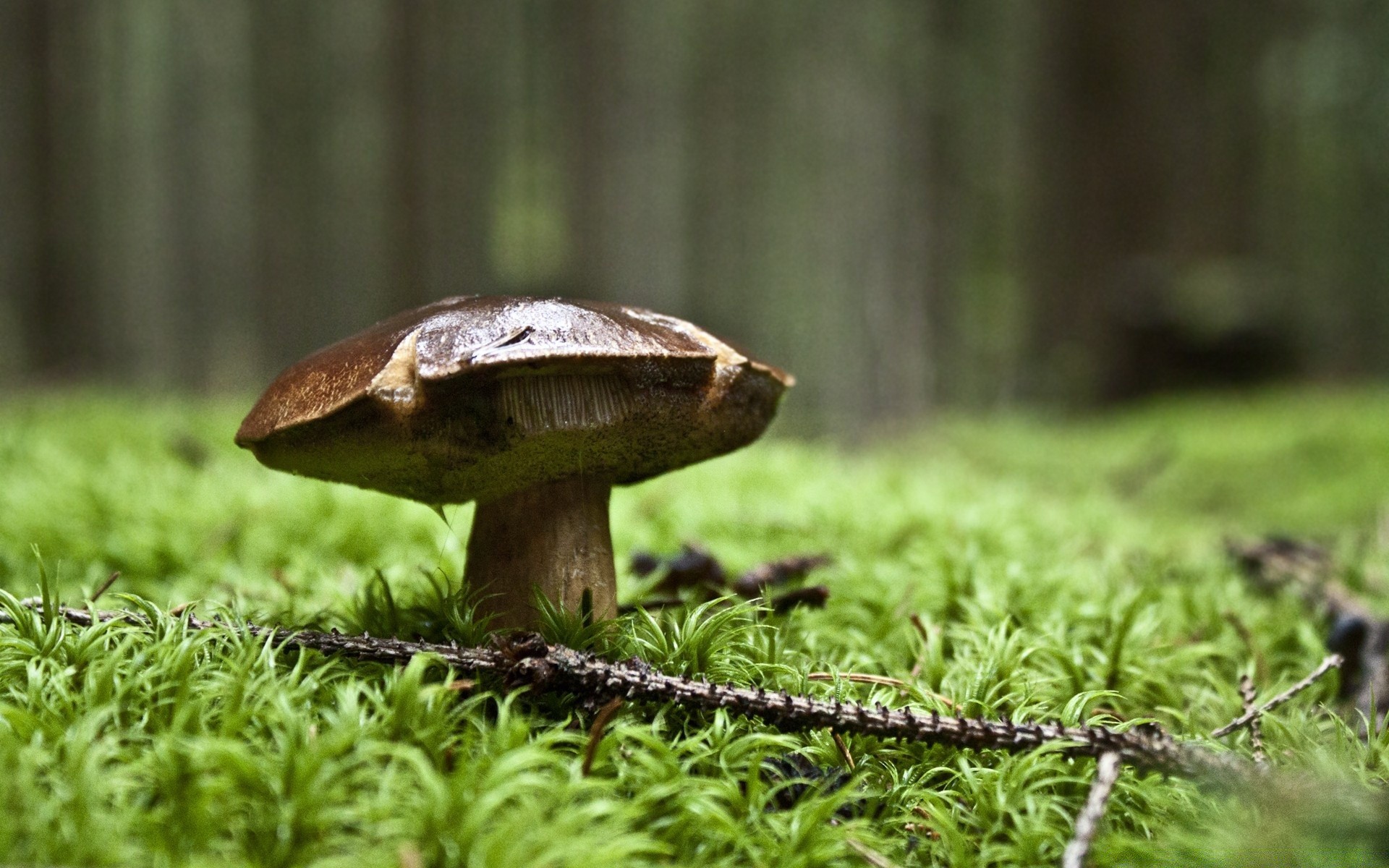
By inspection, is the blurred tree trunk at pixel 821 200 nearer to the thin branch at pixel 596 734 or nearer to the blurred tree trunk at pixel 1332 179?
the blurred tree trunk at pixel 1332 179

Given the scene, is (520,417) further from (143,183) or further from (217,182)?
(143,183)

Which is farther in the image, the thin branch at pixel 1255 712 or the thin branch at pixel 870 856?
the thin branch at pixel 1255 712

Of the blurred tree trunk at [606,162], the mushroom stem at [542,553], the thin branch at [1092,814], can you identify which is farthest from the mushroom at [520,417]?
the blurred tree trunk at [606,162]

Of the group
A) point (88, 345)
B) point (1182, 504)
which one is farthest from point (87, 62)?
point (1182, 504)

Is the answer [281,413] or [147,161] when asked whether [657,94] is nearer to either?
[147,161]

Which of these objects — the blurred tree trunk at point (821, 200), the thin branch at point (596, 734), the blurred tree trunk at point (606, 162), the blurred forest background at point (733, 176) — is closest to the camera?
the thin branch at point (596, 734)

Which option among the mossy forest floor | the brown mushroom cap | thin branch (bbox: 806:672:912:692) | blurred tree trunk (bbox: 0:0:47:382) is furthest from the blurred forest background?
thin branch (bbox: 806:672:912:692)

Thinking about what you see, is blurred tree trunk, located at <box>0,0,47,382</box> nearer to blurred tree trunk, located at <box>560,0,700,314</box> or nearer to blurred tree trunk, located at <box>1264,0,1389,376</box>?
blurred tree trunk, located at <box>560,0,700,314</box>
